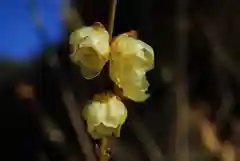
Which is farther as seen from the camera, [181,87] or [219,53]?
[219,53]

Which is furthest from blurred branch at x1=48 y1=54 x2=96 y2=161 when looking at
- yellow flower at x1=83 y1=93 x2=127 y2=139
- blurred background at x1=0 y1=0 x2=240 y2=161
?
yellow flower at x1=83 y1=93 x2=127 y2=139

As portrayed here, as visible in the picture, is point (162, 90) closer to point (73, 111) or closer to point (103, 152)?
point (73, 111)

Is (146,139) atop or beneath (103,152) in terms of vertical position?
beneath

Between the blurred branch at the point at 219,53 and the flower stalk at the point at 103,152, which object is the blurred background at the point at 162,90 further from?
the flower stalk at the point at 103,152

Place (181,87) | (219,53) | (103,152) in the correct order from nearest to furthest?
(103,152)
(181,87)
(219,53)

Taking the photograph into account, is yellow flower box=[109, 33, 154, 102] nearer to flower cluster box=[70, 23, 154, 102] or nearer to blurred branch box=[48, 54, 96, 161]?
flower cluster box=[70, 23, 154, 102]

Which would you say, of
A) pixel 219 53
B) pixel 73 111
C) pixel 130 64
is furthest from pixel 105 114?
pixel 219 53

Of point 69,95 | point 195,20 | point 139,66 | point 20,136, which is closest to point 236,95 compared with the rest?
point 195,20
